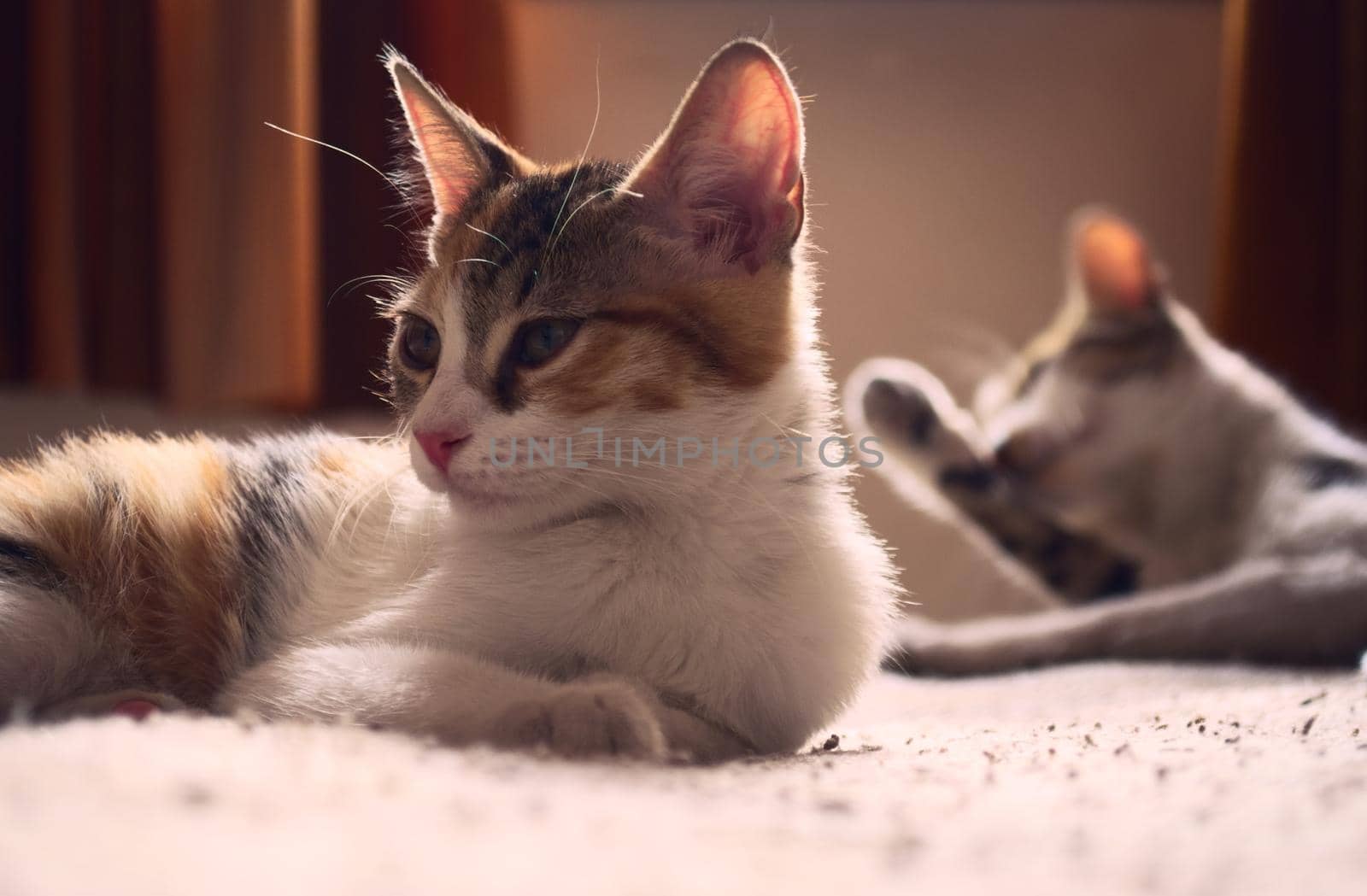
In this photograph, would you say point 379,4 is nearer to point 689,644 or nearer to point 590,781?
point 689,644

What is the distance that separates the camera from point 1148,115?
7.54 ft

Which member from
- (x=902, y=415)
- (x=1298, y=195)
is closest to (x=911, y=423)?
(x=902, y=415)

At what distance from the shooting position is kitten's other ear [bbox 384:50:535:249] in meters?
0.96

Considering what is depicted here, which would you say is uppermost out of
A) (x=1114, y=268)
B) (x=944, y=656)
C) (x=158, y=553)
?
(x=1114, y=268)

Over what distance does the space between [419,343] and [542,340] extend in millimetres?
160

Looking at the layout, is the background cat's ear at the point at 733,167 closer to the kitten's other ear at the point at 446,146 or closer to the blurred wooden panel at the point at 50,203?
the kitten's other ear at the point at 446,146

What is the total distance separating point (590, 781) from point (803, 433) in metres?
0.38

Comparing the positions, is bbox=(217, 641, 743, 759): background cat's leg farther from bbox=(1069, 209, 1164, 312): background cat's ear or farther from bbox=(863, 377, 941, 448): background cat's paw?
bbox=(1069, 209, 1164, 312): background cat's ear

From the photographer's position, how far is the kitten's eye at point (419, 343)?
0.88 metres

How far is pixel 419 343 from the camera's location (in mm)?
896

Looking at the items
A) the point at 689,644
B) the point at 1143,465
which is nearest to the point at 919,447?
the point at 1143,465

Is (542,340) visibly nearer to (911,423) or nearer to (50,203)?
(911,423)

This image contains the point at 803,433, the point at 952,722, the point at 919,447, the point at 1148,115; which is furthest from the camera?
the point at 1148,115

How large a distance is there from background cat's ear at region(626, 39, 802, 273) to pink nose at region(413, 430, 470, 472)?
241 mm
